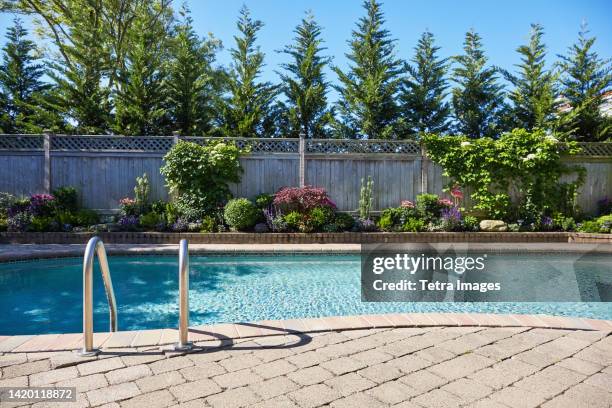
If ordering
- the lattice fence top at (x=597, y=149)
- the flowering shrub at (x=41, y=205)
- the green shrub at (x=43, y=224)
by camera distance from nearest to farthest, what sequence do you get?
1. the green shrub at (x=43, y=224)
2. the flowering shrub at (x=41, y=205)
3. the lattice fence top at (x=597, y=149)

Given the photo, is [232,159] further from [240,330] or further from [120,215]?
[240,330]

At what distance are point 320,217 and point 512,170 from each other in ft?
15.5

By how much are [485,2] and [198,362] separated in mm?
9903

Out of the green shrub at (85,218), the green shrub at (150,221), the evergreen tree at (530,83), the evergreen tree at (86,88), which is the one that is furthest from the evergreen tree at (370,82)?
the green shrub at (85,218)

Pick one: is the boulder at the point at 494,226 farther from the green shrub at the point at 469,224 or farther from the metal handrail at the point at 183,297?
the metal handrail at the point at 183,297

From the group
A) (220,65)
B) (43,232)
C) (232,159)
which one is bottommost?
(43,232)

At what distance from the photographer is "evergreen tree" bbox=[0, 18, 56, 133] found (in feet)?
44.3

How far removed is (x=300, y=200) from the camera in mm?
8430

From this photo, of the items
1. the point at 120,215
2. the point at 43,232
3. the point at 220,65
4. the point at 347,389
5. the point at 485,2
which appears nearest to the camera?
the point at 347,389

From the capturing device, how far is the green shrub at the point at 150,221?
8.19m

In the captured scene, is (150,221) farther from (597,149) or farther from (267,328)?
(597,149)

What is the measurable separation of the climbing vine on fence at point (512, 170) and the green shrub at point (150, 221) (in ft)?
19.9

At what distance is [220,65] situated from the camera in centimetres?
1752

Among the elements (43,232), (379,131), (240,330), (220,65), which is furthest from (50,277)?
(220,65)
